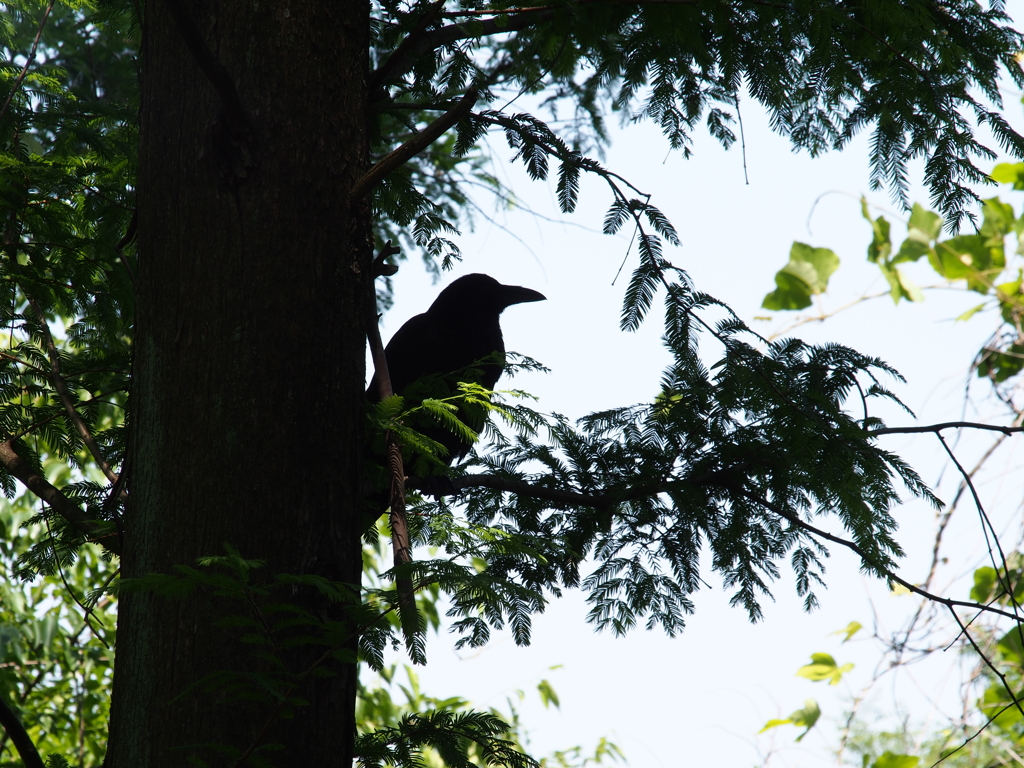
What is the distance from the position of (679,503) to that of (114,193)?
2.18 metres

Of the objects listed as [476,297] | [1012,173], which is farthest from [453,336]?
[1012,173]

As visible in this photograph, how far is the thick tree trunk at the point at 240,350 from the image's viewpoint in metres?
1.60

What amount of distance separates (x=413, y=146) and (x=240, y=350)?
0.60 m

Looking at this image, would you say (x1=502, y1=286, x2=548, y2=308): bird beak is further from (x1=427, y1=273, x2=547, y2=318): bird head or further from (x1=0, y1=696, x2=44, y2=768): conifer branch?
(x1=0, y1=696, x2=44, y2=768): conifer branch

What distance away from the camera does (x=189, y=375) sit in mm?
1761

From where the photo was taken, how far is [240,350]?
176 cm

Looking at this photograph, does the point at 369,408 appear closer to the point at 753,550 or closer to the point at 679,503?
the point at 679,503

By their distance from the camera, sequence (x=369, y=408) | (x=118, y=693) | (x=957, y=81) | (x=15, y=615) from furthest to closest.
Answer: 1. (x=15, y=615)
2. (x=957, y=81)
3. (x=369, y=408)
4. (x=118, y=693)

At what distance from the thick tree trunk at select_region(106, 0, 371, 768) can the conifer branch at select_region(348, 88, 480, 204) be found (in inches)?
2.1

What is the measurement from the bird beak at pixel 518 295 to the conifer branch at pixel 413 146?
92.5 inches

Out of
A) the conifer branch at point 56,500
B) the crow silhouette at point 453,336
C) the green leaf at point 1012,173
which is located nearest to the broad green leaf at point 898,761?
the crow silhouette at point 453,336

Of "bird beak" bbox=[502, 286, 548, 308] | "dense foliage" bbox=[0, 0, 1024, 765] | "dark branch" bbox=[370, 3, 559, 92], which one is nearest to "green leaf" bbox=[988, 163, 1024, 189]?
"dense foliage" bbox=[0, 0, 1024, 765]

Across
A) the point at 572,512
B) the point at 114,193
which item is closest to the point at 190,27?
the point at 114,193

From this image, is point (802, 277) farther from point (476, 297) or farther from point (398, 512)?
point (398, 512)
